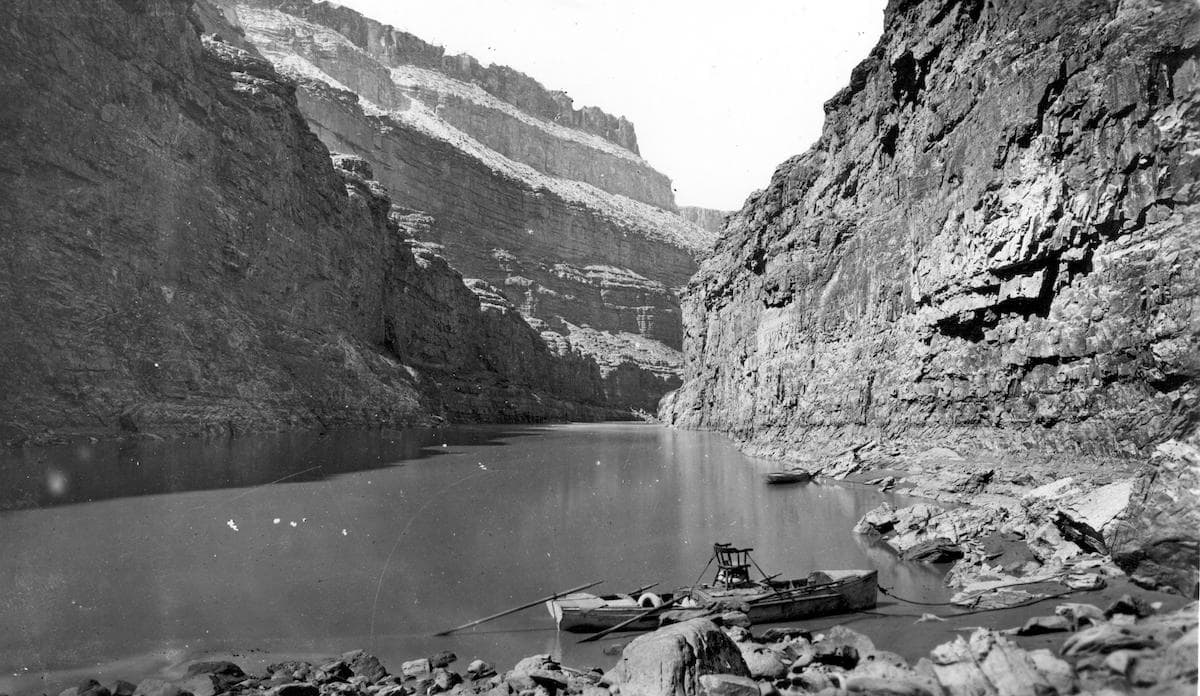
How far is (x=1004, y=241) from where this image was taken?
35312mm

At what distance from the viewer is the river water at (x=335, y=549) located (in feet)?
52.7

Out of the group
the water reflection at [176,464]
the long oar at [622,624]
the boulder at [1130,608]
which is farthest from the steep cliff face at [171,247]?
the boulder at [1130,608]

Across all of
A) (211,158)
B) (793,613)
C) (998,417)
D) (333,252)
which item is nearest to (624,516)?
(793,613)

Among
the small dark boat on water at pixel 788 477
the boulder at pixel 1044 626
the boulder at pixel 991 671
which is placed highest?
the boulder at pixel 991 671

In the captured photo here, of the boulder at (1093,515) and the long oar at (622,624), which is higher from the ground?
the boulder at (1093,515)

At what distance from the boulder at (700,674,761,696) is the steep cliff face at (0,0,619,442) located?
4944 cm

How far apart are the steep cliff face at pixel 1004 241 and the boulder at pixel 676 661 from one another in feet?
62.4

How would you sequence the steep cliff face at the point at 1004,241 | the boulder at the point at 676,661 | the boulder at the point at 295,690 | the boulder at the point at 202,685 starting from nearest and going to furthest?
the boulder at the point at 676,661 < the boulder at the point at 295,690 < the boulder at the point at 202,685 < the steep cliff face at the point at 1004,241

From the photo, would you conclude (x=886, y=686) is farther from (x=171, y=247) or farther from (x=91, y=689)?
(x=171, y=247)

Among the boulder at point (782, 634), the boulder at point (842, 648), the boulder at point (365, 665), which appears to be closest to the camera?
the boulder at point (842, 648)

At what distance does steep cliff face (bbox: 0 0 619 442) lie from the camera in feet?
170

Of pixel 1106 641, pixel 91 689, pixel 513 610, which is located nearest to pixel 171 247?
pixel 513 610

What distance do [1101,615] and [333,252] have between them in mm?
88995

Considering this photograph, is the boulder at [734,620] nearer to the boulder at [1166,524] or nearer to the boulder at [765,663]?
the boulder at [765,663]
